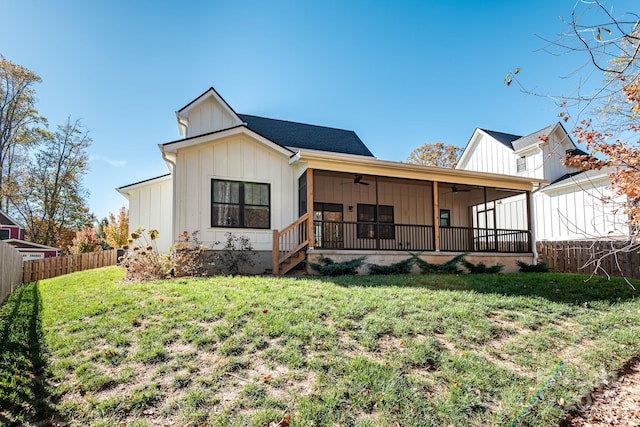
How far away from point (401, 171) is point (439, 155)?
937 inches

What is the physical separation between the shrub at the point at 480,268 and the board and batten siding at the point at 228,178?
5.80 m

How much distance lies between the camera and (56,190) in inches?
1042

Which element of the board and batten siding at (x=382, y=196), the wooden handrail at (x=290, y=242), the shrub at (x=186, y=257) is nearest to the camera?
the shrub at (x=186, y=257)

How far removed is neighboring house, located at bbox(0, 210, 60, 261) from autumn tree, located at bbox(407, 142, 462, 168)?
96.2ft

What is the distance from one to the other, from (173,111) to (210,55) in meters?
3.18

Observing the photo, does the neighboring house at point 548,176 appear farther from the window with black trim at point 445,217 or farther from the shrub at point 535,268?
the window with black trim at point 445,217

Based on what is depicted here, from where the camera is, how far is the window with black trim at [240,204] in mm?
11062

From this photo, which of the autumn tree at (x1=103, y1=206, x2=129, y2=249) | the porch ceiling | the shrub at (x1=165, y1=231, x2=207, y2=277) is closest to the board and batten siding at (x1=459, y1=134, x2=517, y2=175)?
the porch ceiling

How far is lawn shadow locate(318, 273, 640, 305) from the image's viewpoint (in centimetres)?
784

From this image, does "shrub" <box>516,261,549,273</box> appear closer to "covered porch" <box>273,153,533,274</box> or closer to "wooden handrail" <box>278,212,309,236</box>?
"covered porch" <box>273,153,533,274</box>

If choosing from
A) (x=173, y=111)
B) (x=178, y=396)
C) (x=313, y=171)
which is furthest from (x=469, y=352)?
(x=173, y=111)

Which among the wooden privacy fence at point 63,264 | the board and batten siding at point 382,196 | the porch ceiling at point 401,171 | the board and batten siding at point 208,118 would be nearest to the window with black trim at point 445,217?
the board and batten siding at point 382,196

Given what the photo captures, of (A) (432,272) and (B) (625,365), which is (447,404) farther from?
(A) (432,272)

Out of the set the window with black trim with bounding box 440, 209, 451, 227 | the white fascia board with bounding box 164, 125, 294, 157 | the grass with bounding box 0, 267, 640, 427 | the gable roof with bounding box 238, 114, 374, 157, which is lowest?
the grass with bounding box 0, 267, 640, 427
